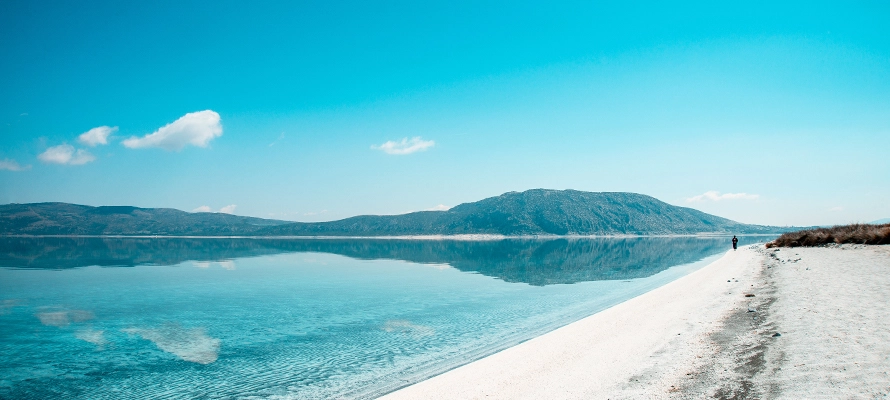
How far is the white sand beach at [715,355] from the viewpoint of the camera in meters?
6.91

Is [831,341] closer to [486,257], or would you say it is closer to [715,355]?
[715,355]

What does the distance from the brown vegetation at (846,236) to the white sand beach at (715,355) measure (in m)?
18.9

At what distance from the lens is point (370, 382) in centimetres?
1057

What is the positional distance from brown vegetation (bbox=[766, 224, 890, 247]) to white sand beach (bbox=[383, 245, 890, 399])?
18.9 meters

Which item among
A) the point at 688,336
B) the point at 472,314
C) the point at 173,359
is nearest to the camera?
the point at 688,336

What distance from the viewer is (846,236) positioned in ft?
109

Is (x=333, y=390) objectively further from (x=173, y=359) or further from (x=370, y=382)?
(x=173, y=359)

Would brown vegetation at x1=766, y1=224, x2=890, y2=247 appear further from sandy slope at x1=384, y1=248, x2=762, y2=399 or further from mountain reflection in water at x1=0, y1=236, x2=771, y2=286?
A: sandy slope at x1=384, y1=248, x2=762, y2=399

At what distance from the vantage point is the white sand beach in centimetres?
691

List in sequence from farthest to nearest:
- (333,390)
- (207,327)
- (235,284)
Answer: (235,284)
(207,327)
(333,390)

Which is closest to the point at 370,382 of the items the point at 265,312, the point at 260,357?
the point at 260,357

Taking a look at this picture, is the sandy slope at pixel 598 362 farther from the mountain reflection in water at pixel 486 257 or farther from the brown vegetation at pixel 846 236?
the brown vegetation at pixel 846 236

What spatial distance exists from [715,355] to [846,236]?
35.0 meters

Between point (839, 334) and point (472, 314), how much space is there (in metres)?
12.3
